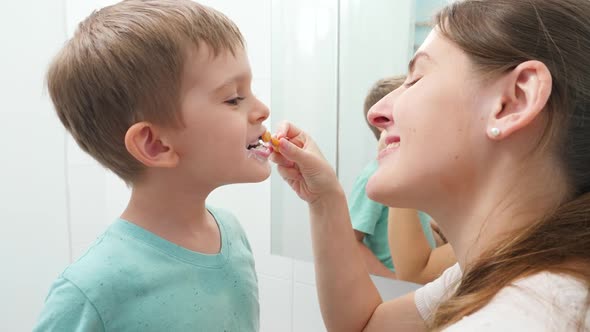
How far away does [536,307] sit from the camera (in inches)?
16.8

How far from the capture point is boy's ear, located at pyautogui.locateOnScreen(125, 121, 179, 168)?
2.10 feet

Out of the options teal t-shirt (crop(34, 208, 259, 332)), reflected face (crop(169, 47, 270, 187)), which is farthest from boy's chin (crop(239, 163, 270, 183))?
teal t-shirt (crop(34, 208, 259, 332))

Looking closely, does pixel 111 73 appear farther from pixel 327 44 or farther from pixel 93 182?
pixel 93 182

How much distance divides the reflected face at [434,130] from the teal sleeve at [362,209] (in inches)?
14.5

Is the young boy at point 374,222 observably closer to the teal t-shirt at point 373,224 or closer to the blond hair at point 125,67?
the teal t-shirt at point 373,224

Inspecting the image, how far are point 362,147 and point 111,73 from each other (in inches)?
22.7

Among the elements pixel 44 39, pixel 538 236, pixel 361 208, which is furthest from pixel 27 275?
pixel 538 236

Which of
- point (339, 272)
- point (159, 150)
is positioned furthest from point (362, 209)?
point (159, 150)

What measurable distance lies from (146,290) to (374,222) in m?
0.52

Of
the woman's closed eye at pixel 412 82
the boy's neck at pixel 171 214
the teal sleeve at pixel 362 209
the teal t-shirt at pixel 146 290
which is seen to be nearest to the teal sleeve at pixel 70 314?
the teal t-shirt at pixel 146 290

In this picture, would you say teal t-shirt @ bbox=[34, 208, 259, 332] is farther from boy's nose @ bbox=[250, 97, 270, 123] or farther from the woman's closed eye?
the woman's closed eye

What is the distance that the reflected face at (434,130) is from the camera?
1.88 feet

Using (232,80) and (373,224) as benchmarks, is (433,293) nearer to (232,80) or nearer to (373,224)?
(373,224)

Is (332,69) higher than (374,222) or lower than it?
higher
